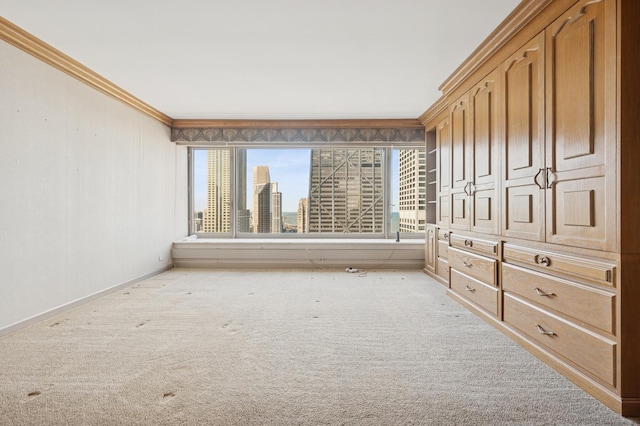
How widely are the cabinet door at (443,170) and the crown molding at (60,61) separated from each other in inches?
164

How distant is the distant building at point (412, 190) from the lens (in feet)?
18.7

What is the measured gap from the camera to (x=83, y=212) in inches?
136

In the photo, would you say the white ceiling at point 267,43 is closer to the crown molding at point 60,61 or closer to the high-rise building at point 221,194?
the crown molding at point 60,61

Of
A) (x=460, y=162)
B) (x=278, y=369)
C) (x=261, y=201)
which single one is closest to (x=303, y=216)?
(x=261, y=201)

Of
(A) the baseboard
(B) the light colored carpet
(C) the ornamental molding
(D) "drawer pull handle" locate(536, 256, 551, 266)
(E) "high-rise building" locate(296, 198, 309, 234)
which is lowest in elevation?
(B) the light colored carpet

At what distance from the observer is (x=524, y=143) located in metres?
2.41

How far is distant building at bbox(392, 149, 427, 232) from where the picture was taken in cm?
570

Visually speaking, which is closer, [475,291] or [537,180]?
[537,180]

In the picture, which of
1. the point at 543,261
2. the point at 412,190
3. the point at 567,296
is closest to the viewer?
the point at 567,296

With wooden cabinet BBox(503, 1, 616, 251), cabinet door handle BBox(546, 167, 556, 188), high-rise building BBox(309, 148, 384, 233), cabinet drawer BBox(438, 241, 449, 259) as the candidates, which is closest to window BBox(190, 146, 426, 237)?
high-rise building BBox(309, 148, 384, 233)

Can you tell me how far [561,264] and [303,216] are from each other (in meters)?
4.53

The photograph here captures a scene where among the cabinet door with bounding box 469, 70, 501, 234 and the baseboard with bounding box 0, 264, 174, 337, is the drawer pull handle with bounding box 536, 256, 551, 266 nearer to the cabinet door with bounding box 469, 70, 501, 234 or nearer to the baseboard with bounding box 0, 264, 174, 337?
the cabinet door with bounding box 469, 70, 501, 234

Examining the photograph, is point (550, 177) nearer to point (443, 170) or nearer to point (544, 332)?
point (544, 332)

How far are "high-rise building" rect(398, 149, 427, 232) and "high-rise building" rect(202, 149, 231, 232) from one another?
10.5 feet
